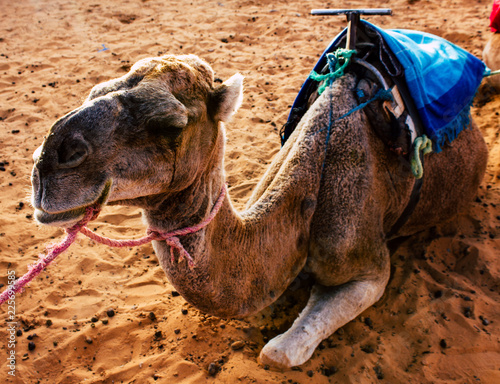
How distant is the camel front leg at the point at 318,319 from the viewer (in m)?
2.40

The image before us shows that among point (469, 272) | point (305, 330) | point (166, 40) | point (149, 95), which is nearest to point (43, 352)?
point (305, 330)

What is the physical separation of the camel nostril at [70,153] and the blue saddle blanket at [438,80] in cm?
231

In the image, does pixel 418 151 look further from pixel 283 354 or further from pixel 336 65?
pixel 283 354

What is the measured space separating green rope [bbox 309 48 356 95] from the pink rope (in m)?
1.34

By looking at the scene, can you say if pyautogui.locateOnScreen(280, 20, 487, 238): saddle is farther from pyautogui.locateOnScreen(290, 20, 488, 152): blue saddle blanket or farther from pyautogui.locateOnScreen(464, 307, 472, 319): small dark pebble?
pyautogui.locateOnScreen(464, 307, 472, 319): small dark pebble

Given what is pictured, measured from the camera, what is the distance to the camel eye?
61.7 inches

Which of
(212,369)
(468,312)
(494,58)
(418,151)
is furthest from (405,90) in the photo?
(494,58)

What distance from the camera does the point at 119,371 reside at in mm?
2529

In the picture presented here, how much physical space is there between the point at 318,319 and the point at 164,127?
64.5 inches

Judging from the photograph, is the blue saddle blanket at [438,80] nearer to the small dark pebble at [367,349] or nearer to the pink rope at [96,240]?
the small dark pebble at [367,349]

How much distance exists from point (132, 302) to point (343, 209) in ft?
5.82

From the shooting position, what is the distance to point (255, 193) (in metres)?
2.84

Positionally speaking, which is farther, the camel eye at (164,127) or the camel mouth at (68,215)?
the camel eye at (164,127)

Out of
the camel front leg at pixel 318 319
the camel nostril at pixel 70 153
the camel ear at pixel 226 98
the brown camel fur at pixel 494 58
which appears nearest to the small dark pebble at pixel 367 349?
the camel front leg at pixel 318 319
